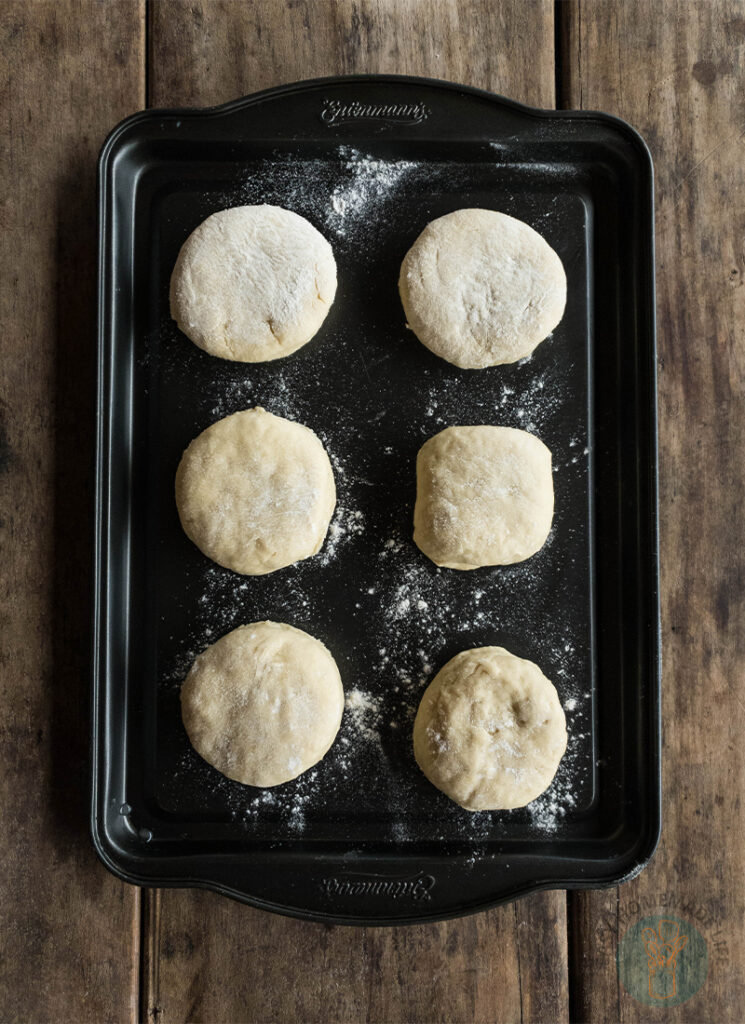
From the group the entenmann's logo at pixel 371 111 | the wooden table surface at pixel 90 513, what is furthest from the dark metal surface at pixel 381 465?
the wooden table surface at pixel 90 513

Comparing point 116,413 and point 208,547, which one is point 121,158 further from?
point 208,547

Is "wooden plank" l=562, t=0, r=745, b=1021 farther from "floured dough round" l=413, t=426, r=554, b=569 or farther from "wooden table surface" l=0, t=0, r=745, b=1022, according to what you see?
"floured dough round" l=413, t=426, r=554, b=569

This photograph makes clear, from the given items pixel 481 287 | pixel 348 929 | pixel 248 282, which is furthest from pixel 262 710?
pixel 481 287

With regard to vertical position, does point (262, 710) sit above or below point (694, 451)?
below

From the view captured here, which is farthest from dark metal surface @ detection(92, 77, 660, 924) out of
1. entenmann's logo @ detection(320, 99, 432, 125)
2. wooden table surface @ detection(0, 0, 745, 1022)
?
wooden table surface @ detection(0, 0, 745, 1022)

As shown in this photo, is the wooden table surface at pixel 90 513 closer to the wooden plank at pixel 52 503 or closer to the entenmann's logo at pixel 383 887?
the wooden plank at pixel 52 503

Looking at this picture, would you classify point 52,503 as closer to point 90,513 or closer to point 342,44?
point 90,513
